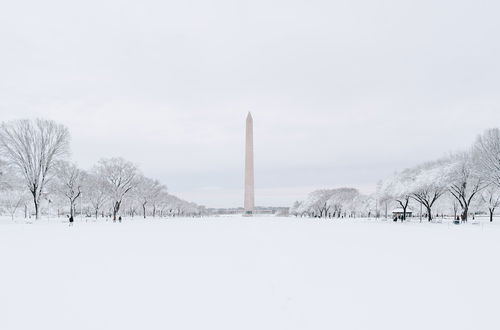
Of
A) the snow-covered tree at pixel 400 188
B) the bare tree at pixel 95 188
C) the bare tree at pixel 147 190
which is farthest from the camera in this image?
the bare tree at pixel 147 190

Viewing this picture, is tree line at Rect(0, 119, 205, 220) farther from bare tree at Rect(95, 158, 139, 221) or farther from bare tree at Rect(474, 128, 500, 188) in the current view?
bare tree at Rect(474, 128, 500, 188)

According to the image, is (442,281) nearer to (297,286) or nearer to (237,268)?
(297,286)

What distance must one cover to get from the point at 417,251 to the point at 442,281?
6.50m

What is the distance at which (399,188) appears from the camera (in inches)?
2247

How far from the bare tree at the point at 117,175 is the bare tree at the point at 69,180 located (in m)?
3.69

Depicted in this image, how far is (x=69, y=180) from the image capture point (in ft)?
172

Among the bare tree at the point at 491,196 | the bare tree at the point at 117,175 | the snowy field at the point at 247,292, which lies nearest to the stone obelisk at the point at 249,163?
the bare tree at the point at 117,175

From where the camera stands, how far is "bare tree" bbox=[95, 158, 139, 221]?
56781 mm

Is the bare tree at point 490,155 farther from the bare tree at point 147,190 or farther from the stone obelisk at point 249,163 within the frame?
the bare tree at point 147,190

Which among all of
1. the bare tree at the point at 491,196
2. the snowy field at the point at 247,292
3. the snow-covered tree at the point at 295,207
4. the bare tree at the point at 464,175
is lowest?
the snow-covered tree at the point at 295,207

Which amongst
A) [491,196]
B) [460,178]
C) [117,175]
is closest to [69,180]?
[117,175]

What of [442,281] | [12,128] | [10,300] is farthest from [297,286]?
[12,128]

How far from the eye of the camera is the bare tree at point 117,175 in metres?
56.8

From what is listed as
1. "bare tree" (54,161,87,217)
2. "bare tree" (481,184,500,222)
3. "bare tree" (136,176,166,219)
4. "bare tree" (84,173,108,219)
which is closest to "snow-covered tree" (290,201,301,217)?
"bare tree" (136,176,166,219)
